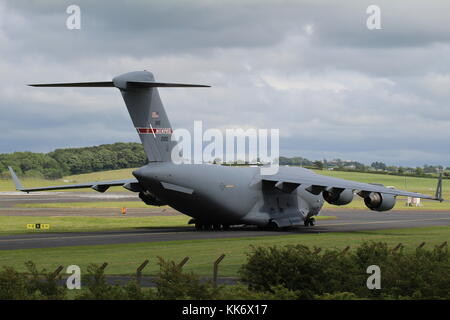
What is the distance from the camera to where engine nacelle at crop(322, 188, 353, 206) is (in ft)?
150

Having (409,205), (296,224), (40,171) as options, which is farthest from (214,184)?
(40,171)

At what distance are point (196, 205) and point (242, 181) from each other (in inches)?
152

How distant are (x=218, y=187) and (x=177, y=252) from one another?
1151cm

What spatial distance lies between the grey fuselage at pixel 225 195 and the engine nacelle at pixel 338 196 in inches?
127

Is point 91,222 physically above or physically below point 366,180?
above

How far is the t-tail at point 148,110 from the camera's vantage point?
1560 inches

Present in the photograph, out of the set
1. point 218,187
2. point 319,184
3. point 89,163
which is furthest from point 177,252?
point 89,163

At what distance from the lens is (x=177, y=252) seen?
108 feet

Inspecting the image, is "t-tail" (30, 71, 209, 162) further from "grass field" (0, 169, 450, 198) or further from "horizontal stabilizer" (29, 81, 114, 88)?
"grass field" (0, 169, 450, 198)

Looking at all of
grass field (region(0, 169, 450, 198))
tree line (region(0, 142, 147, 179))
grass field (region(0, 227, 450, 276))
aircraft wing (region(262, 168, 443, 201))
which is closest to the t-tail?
grass field (region(0, 227, 450, 276))

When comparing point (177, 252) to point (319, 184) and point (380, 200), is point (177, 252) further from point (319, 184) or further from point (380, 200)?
point (380, 200)

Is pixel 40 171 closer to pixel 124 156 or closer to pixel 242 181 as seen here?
pixel 124 156
